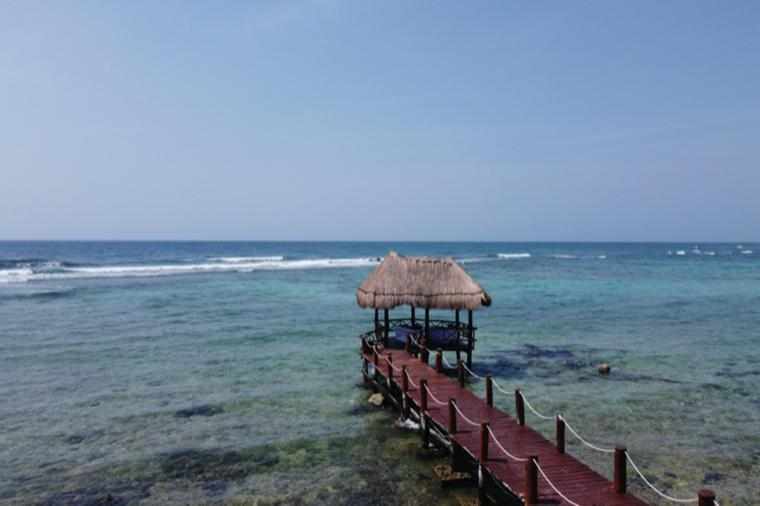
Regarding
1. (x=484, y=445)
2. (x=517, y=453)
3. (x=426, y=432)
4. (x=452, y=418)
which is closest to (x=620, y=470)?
(x=517, y=453)

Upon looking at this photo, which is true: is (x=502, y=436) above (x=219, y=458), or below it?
above

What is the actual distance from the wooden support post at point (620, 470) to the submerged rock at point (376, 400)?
9.55 metres

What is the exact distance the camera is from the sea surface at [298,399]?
40.4 feet

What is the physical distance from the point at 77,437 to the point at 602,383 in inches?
687

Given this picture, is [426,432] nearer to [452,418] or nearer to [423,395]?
[423,395]

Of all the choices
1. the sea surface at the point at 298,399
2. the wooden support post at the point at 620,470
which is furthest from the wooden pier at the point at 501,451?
the sea surface at the point at 298,399

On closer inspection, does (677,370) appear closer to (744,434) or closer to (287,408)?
(744,434)

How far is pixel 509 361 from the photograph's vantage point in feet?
78.2

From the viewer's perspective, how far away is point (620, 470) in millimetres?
9125

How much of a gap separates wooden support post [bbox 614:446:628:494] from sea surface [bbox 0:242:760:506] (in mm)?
3056

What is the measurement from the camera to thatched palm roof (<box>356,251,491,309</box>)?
1970 cm

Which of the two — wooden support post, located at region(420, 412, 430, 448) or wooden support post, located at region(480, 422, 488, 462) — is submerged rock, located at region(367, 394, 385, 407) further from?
wooden support post, located at region(480, 422, 488, 462)

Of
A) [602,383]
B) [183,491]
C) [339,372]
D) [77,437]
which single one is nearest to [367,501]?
[183,491]

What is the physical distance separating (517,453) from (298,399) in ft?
29.5
